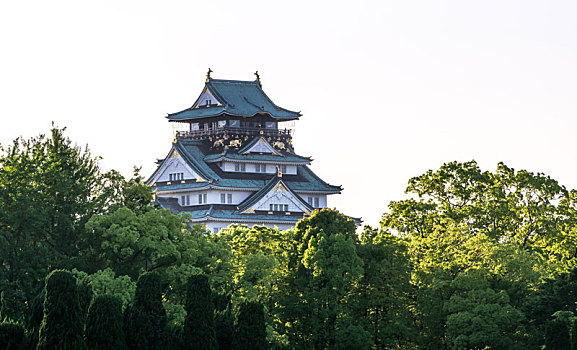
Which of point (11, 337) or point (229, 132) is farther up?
point (229, 132)

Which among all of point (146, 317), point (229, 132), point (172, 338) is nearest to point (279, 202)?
point (229, 132)

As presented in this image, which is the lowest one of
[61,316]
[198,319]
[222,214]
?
[61,316]

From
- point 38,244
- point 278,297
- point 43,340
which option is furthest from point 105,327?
point 278,297

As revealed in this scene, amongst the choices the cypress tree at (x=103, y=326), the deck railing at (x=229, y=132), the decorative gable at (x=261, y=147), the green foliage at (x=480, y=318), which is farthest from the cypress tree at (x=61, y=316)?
the deck railing at (x=229, y=132)

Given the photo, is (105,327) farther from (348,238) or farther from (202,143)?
(202,143)

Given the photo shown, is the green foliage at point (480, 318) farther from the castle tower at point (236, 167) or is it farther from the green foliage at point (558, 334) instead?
the castle tower at point (236, 167)

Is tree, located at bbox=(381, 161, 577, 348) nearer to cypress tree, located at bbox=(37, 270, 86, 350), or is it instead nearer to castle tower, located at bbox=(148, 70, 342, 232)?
cypress tree, located at bbox=(37, 270, 86, 350)

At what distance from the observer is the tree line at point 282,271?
56750 millimetres

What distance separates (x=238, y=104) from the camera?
117562mm

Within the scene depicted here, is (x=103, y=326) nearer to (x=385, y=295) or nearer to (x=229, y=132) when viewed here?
(x=385, y=295)

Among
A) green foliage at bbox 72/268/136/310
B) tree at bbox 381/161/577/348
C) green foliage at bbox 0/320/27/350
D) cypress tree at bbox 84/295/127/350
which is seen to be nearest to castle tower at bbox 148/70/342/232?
tree at bbox 381/161/577/348

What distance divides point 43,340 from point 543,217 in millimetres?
37387

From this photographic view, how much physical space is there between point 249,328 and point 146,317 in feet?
14.6

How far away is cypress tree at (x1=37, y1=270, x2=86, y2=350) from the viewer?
45.5 m
